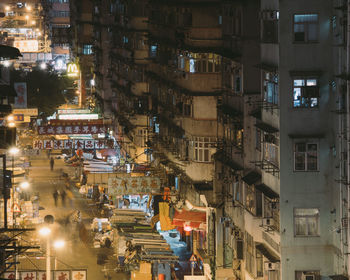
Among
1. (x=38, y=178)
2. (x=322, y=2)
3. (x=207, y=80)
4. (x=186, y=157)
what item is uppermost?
(x=322, y=2)

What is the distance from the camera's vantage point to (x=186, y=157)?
45.0m

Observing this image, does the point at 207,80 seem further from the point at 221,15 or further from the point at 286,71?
the point at 286,71

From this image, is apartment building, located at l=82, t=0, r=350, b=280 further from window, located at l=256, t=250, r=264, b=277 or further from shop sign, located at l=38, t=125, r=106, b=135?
shop sign, located at l=38, t=125, r=106, b=135

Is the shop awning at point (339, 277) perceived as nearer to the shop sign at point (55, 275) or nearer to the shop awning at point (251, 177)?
the shop awning at point (251, 177)

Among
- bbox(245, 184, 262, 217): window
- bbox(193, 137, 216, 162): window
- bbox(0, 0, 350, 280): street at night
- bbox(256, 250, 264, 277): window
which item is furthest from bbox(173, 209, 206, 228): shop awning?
bbox(256, 250, 264, 277): window

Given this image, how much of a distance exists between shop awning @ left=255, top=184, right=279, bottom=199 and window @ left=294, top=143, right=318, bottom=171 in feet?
3.97

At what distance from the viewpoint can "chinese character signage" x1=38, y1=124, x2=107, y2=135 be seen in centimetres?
6788

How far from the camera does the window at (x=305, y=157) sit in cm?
2947

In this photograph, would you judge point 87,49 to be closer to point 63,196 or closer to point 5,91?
point 63,196

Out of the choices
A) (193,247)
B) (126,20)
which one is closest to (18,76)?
(126,20)

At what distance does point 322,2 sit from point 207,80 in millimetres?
14336

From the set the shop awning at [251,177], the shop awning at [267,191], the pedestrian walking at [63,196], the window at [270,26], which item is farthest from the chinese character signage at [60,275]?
the pedestrian walking at [63,196]

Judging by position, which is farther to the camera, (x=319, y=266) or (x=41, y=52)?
(x=41, y=52)

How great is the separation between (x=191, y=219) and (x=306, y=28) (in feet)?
54.7
